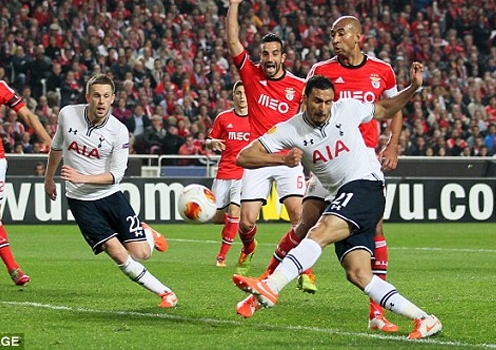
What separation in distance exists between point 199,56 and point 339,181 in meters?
20.5

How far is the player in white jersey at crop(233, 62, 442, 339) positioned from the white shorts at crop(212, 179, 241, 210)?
7.61 m

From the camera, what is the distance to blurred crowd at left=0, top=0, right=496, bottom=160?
26.0 meters

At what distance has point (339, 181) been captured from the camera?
8.23 metres

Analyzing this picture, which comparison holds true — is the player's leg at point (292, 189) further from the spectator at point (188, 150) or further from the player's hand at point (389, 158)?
the spectator at point (188, 150)

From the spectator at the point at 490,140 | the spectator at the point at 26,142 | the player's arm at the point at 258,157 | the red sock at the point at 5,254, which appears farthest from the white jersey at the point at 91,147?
the spectator at the point at 490,140

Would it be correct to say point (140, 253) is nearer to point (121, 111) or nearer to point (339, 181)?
point (339, 181)

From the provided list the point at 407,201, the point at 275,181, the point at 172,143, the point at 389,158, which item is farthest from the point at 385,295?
the point at 172,143

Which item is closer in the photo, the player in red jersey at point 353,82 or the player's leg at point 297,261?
the player's leg at point 297,261

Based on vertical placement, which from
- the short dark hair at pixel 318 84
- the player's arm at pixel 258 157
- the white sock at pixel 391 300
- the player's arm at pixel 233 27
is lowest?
the white sock at pixel 391 300

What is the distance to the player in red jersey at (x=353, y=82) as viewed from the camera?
933 cm

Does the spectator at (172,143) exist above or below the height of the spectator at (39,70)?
below

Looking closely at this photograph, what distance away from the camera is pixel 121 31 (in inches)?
1121

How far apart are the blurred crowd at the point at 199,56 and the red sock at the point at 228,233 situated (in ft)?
31.4

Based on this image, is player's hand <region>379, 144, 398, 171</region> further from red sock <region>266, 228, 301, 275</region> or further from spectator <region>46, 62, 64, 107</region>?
spectator <region>46, 62, 64, 107</region>
